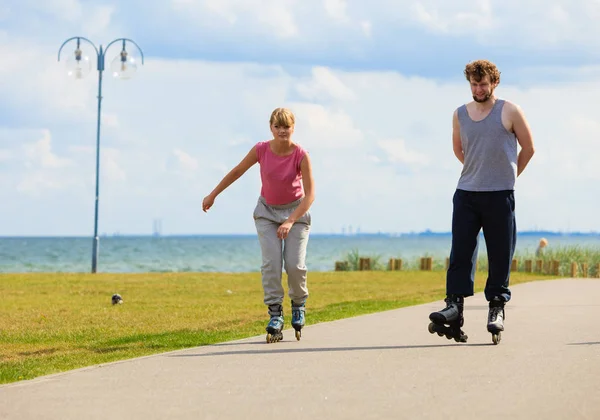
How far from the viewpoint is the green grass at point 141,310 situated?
31.0ft

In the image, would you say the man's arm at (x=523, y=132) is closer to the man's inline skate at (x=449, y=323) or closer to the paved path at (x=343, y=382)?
the man's inline skate at (x=449, y=323)

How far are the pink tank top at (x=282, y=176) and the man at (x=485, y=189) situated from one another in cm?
129

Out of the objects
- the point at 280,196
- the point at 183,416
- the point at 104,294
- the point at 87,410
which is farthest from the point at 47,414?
the point at 104,294

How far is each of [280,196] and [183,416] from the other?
365 centimetres

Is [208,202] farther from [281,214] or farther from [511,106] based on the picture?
[511,106]

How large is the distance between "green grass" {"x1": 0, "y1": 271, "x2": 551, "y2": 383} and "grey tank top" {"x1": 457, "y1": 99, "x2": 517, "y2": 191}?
282 centimetres

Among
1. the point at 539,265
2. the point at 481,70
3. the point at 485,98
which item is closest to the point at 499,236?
the point at 485,98

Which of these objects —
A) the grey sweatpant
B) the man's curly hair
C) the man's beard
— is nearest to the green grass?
the grey sweatpant

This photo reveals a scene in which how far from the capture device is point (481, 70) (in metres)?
8.54

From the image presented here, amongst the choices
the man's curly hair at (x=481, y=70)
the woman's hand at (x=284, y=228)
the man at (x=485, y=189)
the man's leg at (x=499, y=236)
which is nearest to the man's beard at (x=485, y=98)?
the man at (x=485, y=189)

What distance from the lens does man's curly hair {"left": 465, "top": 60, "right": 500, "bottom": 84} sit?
8539mm

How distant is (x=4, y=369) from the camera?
26.2 ft

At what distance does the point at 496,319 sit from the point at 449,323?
38 centimetres

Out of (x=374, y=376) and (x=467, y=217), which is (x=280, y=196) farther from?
(x=374, y=376)
